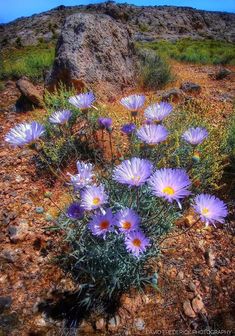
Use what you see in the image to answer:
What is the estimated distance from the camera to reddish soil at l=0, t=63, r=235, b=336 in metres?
1.99

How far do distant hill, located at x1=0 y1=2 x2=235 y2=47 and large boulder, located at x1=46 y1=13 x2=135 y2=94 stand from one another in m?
22.6

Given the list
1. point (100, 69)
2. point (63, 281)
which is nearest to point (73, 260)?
point (63, 281)

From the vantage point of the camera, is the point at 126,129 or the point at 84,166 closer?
the point at 84,166

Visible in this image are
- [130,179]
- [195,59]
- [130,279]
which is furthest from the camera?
[195,59]

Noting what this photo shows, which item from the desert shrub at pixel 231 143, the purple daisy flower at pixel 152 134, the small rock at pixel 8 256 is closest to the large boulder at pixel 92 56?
the desert shrub at pixel 231 143

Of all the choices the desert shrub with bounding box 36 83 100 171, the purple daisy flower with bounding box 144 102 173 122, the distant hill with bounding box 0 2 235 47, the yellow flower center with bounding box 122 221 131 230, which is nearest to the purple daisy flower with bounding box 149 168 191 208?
the yellow flower center with bounding box 122 221 131 230

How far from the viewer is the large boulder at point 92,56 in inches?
203

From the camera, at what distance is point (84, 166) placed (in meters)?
1.86

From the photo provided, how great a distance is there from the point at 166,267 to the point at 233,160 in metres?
Answer: 1.37

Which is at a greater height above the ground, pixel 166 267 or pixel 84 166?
pixel 84 166

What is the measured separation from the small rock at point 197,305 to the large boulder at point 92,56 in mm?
3625

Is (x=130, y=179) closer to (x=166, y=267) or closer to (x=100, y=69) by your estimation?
(x=166, y=267)

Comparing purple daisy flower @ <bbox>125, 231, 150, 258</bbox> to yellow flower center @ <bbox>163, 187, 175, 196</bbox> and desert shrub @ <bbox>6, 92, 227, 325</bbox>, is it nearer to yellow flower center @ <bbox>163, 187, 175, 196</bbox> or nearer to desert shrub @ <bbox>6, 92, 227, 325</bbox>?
desert shrub @ <bbox>6, 92, 227, 325</bbox>

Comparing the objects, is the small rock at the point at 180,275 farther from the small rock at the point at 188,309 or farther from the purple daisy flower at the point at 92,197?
the purple daisy flower at the point at 92,197
